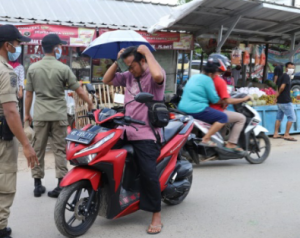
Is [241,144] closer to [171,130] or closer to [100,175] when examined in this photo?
[171,130]

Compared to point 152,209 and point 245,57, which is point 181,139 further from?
point 245,57

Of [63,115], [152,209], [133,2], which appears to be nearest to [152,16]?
[133,2]

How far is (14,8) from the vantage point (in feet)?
29.3

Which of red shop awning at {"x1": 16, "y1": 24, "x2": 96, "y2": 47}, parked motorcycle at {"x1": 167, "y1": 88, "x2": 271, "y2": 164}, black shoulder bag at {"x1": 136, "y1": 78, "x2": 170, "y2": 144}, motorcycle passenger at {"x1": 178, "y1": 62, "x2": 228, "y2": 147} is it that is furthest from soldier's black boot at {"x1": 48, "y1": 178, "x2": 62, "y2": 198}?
red shop awning at {"x1": 16, "y1": 24, "x2": 96, "y2": 47}

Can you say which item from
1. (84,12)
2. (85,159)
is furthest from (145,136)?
(84,12)

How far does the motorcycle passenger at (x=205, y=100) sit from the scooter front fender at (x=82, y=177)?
2793mm

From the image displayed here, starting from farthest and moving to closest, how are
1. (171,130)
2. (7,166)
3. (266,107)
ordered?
(266,107)
(171,130)
(7,166)

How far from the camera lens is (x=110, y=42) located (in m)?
7.66

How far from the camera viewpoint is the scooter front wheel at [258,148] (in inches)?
255

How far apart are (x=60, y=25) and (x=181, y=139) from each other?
16.8 feet

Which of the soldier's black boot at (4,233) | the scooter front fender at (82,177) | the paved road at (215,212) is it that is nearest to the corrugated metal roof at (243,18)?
the paved road at (215,212)

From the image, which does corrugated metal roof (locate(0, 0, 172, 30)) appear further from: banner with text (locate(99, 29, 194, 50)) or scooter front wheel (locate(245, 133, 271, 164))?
scooter front wheel (locate(245, 133, 271, 164))

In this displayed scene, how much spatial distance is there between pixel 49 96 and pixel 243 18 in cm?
666

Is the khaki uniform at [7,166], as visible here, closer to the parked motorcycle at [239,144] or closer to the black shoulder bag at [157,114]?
the black shoulder bag at [157,114]
